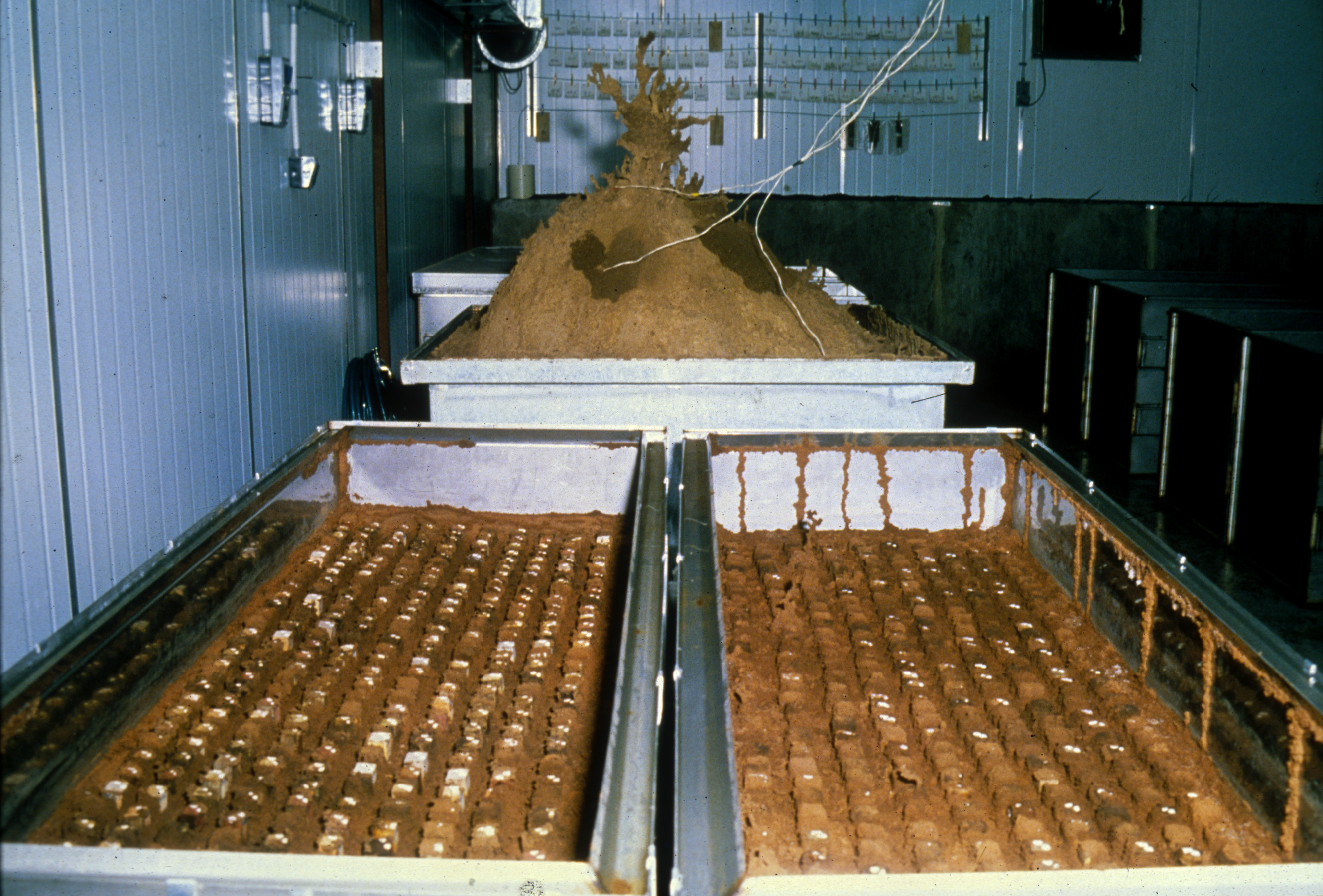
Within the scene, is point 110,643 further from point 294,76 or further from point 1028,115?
point 1028,115

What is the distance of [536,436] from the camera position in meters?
2.48

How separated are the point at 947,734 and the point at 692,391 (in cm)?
140

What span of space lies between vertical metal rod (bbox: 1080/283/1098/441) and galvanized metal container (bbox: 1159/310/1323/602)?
95 centimetres

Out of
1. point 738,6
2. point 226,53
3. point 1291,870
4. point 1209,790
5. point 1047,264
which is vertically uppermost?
point 738,6

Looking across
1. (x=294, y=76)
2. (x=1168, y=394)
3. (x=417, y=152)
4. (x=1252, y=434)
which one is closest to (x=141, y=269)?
(x=294, y=76)

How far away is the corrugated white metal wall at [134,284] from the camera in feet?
6.44

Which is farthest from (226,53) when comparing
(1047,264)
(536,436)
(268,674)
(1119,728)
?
(1047,264)

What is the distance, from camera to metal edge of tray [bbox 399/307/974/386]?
109 inches

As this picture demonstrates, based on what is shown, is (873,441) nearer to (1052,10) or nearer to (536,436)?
(536,436)

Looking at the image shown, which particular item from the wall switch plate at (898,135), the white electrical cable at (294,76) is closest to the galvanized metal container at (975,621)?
the white electrical cable at (294,76)

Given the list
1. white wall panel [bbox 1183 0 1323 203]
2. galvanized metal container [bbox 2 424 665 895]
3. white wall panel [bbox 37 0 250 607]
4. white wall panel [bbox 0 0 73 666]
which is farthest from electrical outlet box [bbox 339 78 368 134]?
white wall panel [bbox 1183 0 1323 203]

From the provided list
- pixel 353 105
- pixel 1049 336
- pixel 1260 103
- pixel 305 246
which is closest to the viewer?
pixel 305 246

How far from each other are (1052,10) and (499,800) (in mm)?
7282

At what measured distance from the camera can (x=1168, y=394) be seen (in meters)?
4.52
